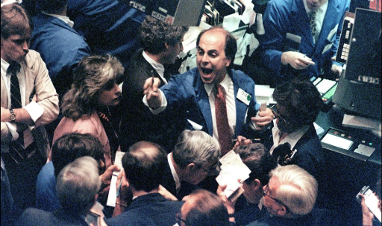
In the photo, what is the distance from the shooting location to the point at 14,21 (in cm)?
219

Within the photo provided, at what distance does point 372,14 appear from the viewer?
7.02 ft

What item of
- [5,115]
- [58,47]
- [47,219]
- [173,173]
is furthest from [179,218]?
[58,47]

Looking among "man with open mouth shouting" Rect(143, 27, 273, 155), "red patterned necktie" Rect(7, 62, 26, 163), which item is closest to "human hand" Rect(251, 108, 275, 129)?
"man with open mouth shouting" Rect(143, 27, 273, 155)

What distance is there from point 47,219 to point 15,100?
773mm

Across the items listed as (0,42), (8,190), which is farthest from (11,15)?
(8,190)

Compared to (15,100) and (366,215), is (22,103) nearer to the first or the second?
(15,100)

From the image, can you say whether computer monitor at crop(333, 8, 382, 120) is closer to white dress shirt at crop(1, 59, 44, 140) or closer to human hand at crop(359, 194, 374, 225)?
human hand at crop(359, 194, 374, 225)

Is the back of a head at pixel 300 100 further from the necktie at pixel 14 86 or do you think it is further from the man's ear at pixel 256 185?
the necktie at pixel 14 86

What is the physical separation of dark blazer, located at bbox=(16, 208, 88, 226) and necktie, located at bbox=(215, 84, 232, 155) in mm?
1237

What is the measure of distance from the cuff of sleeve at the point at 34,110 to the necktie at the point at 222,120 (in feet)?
3.93

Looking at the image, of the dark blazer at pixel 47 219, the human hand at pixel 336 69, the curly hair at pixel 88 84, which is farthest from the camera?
the human hand at pixel 336 69

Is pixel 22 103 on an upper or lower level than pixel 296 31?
lower

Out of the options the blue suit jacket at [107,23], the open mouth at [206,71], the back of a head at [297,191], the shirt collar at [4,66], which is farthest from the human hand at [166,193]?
the blue suit jacket at [107,23]

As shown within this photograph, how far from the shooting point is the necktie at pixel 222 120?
9.67 feet
